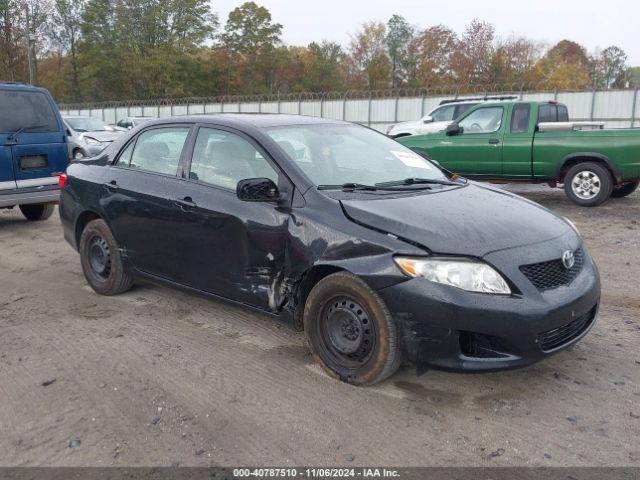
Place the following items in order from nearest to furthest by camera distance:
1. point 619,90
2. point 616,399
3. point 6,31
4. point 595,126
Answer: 1. point 616,399
2. point 595,126
3. point 619,90
4. point 6,31

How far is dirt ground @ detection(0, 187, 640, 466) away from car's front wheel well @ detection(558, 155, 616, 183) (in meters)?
5.34

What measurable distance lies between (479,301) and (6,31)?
55254mm

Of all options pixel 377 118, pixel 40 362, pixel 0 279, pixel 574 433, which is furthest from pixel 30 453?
pixel 377 118

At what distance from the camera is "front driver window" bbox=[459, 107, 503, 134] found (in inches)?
423

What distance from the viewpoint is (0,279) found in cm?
614

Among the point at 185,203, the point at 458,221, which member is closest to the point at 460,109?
the point at 185,203

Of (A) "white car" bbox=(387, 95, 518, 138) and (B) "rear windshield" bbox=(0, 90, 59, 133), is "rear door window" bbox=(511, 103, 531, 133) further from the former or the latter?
(B) "rear windshield" bbox=(0, 90, 59, 133)

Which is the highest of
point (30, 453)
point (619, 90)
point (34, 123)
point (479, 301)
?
point (619, 90)

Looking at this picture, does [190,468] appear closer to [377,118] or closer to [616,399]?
[616,399]

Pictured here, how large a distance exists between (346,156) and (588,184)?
696 cm

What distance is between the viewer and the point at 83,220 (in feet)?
18.6

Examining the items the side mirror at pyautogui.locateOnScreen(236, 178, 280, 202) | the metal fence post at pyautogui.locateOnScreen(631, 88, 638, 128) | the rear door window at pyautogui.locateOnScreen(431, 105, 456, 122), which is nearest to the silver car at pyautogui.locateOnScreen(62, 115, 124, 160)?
the rear door window at pyautogui.locateOnScreen(431, 105, 456, 122)

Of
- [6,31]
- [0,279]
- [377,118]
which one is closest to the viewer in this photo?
[0,279]

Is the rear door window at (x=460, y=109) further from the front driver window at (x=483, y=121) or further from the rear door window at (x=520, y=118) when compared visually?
the rear door window at (x=520, y=118)
